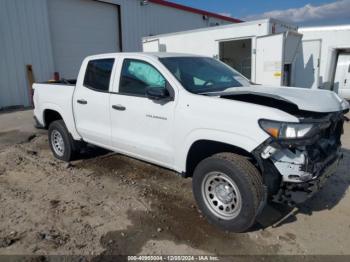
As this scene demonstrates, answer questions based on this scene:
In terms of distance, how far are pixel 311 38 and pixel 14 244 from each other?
11.6m

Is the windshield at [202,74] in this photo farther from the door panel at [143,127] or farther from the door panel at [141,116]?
the door panel at [143,127]

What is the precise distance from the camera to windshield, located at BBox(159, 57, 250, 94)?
3.87m

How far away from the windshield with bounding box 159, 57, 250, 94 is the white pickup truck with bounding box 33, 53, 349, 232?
0.02 meters

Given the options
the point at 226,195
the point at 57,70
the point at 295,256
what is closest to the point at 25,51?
the point at 57,70

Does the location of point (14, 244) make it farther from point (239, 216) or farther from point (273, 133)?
point (273, 133)

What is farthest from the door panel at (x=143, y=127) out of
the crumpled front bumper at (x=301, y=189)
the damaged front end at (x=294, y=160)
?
the crumpled front bumper at (x=301, y=189)

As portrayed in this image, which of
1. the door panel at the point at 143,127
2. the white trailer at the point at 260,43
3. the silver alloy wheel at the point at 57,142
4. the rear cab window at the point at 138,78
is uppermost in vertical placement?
the white trailer at the point at 260,43

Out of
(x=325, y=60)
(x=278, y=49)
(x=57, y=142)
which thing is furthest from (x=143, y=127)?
(x=325, y=60)

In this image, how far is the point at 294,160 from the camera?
2.88 meters

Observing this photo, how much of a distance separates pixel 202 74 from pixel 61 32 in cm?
1111

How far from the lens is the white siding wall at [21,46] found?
11.6 m

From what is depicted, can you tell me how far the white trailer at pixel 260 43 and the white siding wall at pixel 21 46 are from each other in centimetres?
519

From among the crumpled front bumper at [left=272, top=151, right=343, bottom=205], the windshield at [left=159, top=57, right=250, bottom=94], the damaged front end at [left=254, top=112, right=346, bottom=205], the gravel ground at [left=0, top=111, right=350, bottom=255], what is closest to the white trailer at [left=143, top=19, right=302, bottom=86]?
the gravel ground at [left=0, top=111, right=350, bottom=255]

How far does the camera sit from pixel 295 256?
2.92 metres
